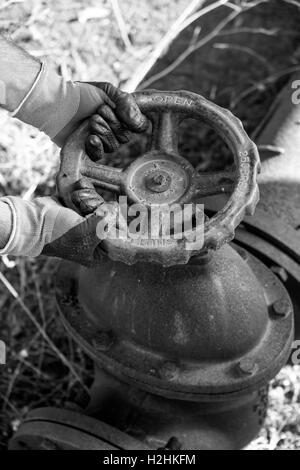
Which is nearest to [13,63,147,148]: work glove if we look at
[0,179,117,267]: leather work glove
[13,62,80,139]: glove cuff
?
[13,62,80,139]: glove cuff

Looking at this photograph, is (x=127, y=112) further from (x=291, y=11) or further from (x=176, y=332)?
(x=291, y=11)

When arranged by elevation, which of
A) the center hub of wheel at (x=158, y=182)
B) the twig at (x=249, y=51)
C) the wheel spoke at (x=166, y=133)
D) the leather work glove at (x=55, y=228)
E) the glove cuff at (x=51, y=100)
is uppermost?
the twig at (x=249, y=51)

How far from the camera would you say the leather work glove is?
1.82m

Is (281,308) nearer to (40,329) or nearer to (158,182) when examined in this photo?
(158,182)

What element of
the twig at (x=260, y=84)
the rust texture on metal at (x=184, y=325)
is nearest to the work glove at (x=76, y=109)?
the rust texture on metal at (x=184, y=325)

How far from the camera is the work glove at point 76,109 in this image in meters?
2.01

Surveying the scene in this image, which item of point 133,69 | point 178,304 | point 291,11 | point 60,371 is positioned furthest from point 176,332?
point 291,11

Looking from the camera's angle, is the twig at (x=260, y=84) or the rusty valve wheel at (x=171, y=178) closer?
the rusty valve wheel at (x=171, y=178)

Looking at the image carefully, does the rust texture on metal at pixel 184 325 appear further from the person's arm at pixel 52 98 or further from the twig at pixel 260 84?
the twig at pixel 260 84

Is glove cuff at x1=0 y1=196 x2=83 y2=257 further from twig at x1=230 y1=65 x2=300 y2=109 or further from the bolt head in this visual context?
twig at x1=230 y1=65 x2=300 y2=109

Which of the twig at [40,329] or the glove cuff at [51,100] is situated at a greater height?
the glove cuff at [51,100]

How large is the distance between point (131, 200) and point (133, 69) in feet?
6.46

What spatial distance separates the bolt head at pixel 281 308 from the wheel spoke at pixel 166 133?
684 millimetres

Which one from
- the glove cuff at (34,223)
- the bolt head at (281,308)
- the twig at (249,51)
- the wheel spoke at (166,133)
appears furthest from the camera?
the twig at (249,51)
